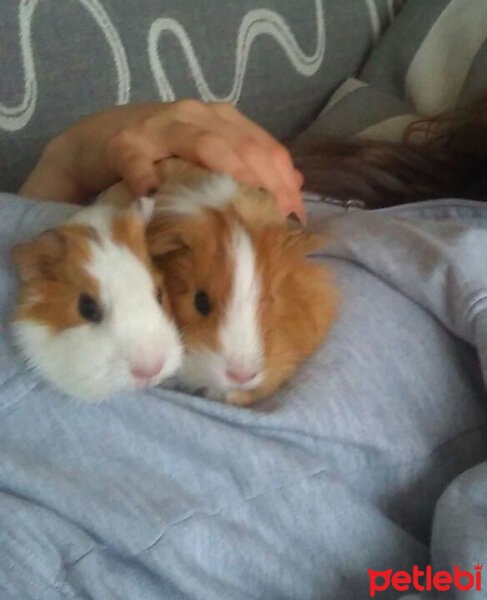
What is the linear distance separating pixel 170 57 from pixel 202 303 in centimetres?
67

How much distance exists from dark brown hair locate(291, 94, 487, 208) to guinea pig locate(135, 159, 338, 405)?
0.26 metres

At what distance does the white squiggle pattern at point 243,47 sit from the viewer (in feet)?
3.64

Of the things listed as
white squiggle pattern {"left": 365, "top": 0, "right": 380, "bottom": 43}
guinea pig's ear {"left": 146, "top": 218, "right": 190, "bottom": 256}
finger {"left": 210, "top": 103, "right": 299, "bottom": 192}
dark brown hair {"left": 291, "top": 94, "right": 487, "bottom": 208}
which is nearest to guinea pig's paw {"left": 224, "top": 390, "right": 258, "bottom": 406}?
guinea pig's ear {"left": 146, "top": 218, "right": 190, "bottom": 256}

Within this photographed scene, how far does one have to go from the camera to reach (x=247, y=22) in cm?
120

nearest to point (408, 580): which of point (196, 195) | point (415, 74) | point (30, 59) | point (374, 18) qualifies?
point (196, 195)

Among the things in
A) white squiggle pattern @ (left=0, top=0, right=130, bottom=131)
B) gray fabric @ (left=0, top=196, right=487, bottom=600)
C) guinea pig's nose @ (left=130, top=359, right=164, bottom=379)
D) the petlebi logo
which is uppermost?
white squiggle pattern @ (left=0, top=0, right=130, bottom=131)

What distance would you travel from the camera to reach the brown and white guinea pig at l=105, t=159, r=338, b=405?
0.58m

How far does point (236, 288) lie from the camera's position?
1.91 ft

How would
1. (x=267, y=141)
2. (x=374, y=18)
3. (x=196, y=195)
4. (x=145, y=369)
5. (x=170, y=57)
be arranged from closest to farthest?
(x=145, y=369) → (x=196, y=195) → (x=267, y=141) → (x=170, y=57) → (x=374, y=18)

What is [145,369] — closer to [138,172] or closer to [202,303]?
[202,303]

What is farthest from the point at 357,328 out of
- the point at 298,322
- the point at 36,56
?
the point at 36,56

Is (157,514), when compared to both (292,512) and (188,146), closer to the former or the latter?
(292,512)

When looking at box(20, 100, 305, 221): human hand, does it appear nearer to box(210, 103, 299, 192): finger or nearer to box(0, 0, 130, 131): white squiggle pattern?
box(210, 103, 299, 192): finger

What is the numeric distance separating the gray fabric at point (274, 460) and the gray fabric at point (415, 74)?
1.54ft
